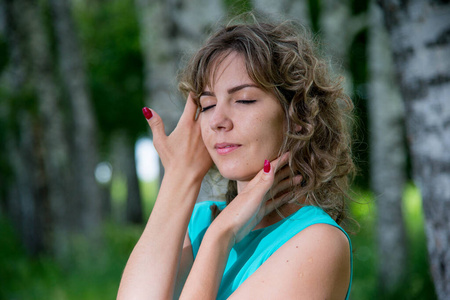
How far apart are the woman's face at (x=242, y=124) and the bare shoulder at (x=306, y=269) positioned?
1.19ft

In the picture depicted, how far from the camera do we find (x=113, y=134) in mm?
19594

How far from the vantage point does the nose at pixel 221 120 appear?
208cm

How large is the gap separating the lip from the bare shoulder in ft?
1.39

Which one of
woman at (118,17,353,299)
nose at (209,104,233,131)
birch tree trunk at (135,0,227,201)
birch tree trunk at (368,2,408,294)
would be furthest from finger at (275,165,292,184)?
birch tree trunk at (368,2,408,294)

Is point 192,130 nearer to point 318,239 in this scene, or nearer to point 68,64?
point 318,239

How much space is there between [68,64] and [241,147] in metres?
9.98

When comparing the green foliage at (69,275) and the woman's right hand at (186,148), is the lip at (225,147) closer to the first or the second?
the woman's right hand at (186,148)

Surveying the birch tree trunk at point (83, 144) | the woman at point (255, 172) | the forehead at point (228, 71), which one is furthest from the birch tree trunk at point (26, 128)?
the forehead at point (228, 71)

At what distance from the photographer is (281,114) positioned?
213 centimetres

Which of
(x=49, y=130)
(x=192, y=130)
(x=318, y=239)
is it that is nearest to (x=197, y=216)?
(x=192, y=130)

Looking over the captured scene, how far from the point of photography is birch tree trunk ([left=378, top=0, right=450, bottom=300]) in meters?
2.68

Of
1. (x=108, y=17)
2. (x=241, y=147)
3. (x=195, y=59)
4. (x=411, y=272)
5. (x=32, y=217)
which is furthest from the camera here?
(x=108, y=17)

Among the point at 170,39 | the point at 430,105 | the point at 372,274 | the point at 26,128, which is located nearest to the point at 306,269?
the point at 430,105

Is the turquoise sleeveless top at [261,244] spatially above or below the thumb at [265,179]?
below
